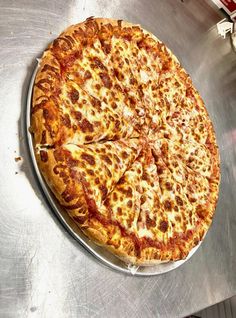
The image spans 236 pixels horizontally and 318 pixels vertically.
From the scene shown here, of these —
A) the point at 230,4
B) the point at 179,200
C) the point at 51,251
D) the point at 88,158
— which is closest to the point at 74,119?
the point at 88,158

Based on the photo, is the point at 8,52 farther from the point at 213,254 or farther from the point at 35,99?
the point at 213,254

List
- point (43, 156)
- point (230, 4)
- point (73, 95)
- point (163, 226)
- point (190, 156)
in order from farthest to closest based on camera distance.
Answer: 1. point (230, 4)
2. point (190, 156)
3. point (163, 226)
4. point (73, 95)
5. point (43, 156)

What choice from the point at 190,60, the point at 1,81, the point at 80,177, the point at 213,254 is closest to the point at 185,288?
the point at 213,254

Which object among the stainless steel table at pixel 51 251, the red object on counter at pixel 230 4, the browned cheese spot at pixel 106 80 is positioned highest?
the red object on counter at pixel 230 4

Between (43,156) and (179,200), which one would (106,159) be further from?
(179,200)

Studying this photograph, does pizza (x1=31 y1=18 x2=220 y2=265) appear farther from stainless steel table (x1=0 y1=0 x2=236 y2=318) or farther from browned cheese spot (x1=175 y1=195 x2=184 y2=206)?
stainless steel table (x1=0 y1=0 x2=236 y2=318)

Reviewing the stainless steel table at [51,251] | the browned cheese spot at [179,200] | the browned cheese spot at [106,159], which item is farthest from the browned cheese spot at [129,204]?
the browned cheese spot at [179,200]

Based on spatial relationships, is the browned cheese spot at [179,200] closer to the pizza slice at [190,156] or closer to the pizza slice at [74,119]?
the pizza slice at [190,156]
